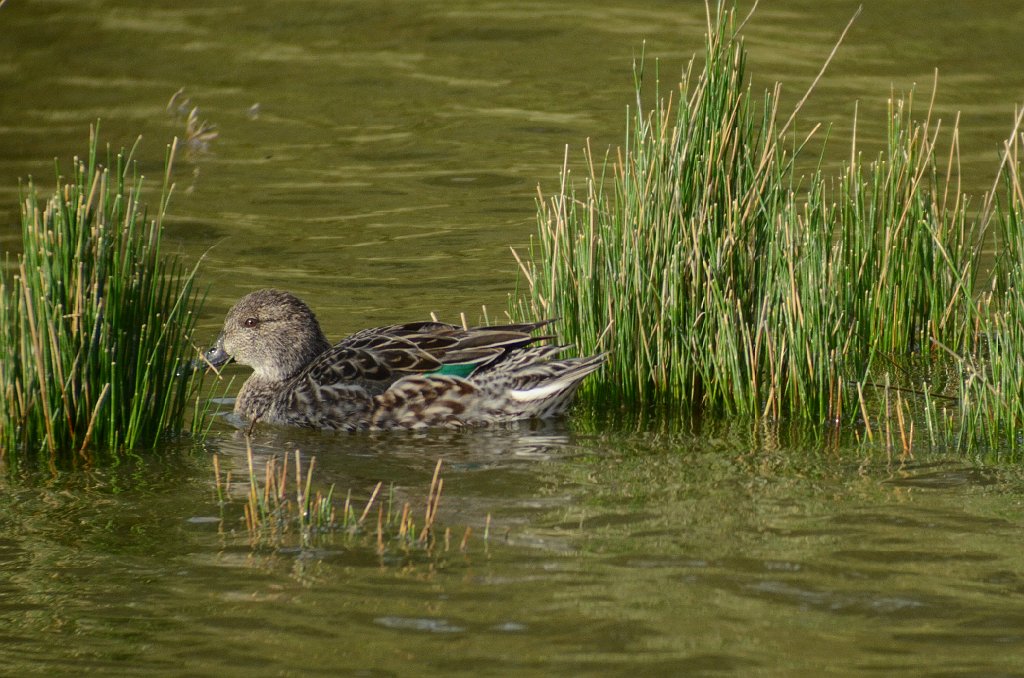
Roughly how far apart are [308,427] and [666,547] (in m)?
3.11

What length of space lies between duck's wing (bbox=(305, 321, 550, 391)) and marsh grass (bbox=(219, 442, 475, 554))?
156cm

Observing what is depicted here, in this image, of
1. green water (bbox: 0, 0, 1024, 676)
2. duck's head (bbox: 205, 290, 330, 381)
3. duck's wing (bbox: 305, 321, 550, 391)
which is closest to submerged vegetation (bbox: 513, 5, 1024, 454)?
green water (bbox: 0, 0, 1024, 676)

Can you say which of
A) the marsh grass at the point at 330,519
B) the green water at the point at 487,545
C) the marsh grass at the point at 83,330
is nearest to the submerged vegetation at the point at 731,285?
the green water at the point at 487,545

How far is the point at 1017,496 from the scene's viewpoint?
674 centimetres

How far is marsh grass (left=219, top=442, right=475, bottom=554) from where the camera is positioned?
6.36 metres

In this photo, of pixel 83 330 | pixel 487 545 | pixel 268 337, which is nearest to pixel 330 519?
pixel 487 545

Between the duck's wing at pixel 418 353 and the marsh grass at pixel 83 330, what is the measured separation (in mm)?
1152

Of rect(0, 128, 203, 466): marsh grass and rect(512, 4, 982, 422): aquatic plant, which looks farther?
rect(512, 4, 982, 422): aquatic plant

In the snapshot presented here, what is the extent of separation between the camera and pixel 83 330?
762 centimetres

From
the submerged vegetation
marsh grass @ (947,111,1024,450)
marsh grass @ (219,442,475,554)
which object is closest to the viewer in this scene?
marsh grass @ (219,442,475,554)

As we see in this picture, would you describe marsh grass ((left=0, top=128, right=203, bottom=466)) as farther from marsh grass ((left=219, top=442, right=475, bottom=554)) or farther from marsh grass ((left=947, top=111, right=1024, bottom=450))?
marsh grass ((left=947, top=111, right=1024, bottom=450))

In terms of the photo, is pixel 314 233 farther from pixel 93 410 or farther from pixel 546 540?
pixel 546 540

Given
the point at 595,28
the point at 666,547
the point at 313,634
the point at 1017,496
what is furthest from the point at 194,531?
the point at 595,28

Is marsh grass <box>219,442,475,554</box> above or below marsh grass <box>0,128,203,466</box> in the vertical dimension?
below
